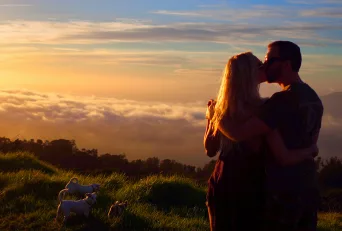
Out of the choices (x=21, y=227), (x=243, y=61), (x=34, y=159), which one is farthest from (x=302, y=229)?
(x=34, y=159)

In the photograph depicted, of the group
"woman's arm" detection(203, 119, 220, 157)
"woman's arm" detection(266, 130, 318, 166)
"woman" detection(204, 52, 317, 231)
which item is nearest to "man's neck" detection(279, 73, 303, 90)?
"woman" detection(204, 52, 317, 231)

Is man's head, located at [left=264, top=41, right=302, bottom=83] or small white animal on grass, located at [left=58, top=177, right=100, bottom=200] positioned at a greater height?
man's head, located at [left=264, top=41, right=302, bottom=83]

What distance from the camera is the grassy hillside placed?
8016 mm

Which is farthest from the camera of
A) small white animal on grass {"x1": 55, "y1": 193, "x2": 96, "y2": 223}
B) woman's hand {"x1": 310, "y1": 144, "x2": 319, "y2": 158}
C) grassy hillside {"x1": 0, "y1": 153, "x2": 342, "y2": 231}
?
grassy hillside {"x1": 0, "y1": 153, "x2": 342, "y2": 231}

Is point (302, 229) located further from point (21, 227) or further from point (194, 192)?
point (194, 192)

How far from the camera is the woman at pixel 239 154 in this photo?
460 cm

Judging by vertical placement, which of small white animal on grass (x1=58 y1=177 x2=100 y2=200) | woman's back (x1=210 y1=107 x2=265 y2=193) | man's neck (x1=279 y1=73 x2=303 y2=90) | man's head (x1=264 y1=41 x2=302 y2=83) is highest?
man's head (x1=264 y1=41 x2=302 y2=83)

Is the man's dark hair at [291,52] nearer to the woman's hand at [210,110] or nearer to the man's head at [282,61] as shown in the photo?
the man's head at [282,61]

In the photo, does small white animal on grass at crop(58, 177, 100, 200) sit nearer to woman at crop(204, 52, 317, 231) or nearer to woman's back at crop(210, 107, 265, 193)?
woman at crop(204, 52, 317, 231)

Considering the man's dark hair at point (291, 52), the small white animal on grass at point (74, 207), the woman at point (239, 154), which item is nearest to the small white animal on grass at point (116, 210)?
the small white animal on grass at point (74, 207)

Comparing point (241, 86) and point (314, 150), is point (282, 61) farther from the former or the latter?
point (314, 150)

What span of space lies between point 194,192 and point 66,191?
2595 mm

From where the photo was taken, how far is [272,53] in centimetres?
464

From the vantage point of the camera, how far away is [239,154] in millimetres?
4707
